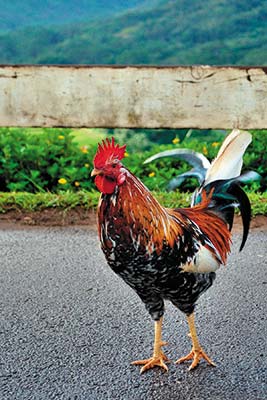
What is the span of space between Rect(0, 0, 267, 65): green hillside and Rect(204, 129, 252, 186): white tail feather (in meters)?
5.29

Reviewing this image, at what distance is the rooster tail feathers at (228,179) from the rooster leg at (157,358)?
27.4 inches

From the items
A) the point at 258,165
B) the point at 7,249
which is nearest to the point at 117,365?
the point at 7,249

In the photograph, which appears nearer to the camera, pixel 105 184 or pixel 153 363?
pixel 105 184

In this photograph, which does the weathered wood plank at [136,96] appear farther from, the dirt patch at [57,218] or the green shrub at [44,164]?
the dirt patch at [57,218]

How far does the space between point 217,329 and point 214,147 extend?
3.59m

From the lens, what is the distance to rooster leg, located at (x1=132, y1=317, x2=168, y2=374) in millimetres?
3822

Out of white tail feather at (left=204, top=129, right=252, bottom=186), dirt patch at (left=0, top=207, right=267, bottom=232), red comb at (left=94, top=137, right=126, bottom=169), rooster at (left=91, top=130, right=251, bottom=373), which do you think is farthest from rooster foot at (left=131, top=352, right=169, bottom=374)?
dirt patch at (left=0, top=207, right=267, bottom=232)

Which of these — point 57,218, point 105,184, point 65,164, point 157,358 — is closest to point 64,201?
point 57,218

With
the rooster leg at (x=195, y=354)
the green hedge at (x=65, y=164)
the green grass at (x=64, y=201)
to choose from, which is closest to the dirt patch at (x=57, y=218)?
the green grass at (x=64, y=201)

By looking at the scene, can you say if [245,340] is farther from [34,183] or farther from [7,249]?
[34,183]

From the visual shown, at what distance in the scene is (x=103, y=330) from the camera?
169 inches

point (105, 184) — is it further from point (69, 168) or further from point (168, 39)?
point (168, 39)

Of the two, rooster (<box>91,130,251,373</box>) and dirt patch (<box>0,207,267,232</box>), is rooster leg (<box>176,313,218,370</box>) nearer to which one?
rooster (<box>91,130,251,373</box>)

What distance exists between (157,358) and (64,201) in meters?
2.82
